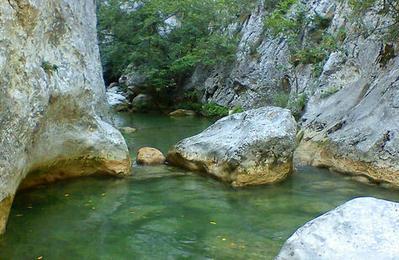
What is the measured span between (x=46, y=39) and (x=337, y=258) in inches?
229

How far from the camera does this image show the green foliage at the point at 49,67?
718 centimetres

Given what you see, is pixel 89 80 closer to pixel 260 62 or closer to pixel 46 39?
pixel 46 39

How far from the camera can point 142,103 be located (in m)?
23.3

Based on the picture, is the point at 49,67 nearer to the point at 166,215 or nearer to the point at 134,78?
the point at 166,215

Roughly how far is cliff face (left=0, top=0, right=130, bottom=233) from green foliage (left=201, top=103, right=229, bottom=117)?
9470 millimetres

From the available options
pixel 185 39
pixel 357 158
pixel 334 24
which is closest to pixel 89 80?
pixel 357 158

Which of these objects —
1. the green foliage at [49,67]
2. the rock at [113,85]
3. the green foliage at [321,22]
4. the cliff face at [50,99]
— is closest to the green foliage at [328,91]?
the green foliage at [321,22]

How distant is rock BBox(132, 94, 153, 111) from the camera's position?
23.1 m

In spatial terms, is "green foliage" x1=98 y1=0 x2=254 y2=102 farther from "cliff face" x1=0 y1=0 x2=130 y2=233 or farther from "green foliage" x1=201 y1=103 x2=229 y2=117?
"cliff face" x1=0 y1=0 x2=130 y2=233

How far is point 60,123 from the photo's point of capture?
26.5ft

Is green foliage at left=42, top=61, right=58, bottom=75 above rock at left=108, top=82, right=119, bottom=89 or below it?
above

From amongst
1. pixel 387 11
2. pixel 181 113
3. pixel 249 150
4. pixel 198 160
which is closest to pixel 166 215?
pixel 249 150

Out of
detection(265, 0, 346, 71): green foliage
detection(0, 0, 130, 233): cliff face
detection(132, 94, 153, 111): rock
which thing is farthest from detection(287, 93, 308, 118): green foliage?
detection(132, 94, 153, 111): rock

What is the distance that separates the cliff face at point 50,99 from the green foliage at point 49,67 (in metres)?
0.02
